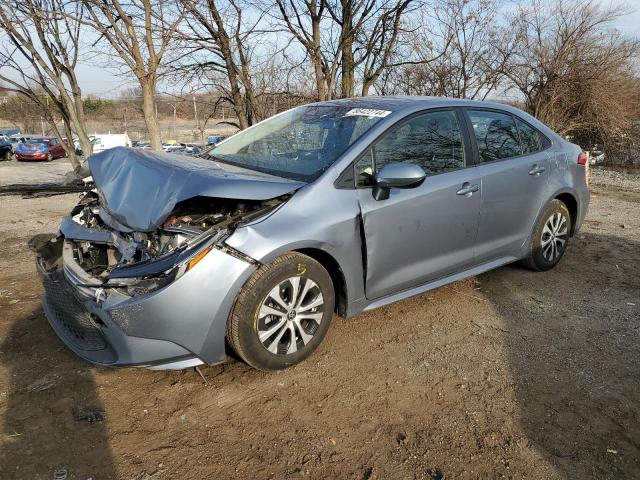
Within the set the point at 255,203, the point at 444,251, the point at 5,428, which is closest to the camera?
the point at 5,428

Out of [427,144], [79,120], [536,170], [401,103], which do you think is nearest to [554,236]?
[536,170]

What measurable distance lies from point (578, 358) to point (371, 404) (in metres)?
1.51

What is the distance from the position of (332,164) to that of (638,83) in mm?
19196

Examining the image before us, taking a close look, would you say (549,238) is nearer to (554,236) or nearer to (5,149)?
(554,236)

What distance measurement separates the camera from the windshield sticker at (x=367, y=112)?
3.33 meters

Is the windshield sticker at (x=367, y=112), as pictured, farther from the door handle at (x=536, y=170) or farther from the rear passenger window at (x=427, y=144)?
the door handle at (x=536, y=170)

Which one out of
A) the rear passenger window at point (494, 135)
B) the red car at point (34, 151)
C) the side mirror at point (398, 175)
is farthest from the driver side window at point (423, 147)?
the red car at point (34, 151)

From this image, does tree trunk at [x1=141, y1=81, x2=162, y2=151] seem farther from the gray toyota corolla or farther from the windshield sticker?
the windshield sticker

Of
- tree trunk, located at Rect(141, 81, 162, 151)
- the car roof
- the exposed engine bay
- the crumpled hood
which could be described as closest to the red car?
tree trunk, located at Rect(141, 81, 162, 151)

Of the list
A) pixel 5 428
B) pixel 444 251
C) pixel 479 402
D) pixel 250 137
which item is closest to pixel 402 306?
pixel 444 251

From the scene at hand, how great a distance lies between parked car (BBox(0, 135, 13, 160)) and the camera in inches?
1200

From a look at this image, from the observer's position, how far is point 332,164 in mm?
2979

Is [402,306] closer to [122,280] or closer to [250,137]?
[250,137]

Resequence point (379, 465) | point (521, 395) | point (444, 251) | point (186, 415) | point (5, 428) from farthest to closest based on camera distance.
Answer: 1. point (444, 251)
2. point (521, 395)
3. point (186, 415)
4. point (5, 428)
5. point (379, 465)
